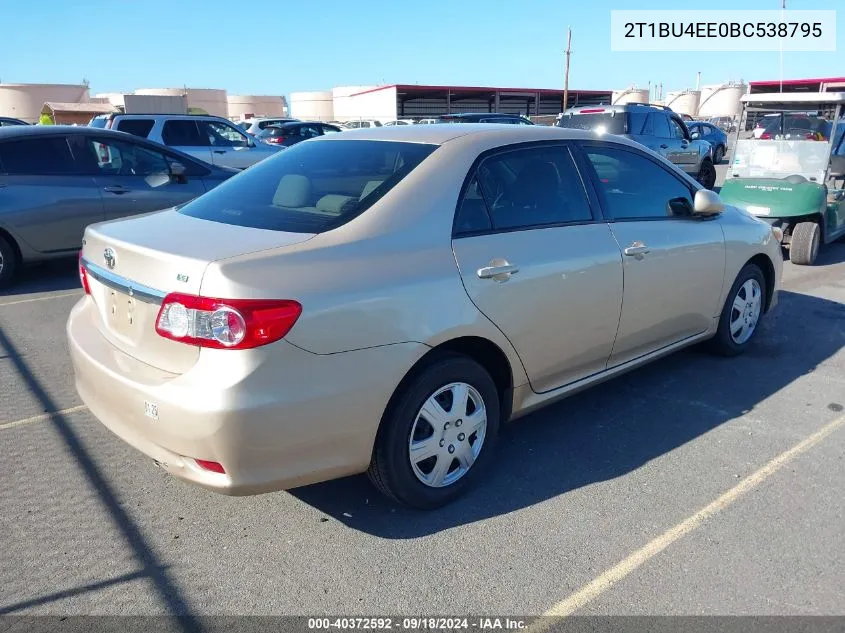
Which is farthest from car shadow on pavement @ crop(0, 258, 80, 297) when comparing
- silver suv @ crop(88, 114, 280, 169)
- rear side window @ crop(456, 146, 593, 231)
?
rear side window @ crop(456, 146, 593, 231)

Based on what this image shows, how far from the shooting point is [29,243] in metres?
7.05

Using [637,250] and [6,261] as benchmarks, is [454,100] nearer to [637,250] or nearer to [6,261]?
[6,261]

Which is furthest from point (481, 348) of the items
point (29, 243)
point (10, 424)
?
point (29, 243)

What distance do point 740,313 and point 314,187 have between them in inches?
133

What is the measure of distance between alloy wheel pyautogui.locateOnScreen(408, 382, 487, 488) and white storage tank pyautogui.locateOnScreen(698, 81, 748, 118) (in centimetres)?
7213

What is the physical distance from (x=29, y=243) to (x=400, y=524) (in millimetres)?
5747

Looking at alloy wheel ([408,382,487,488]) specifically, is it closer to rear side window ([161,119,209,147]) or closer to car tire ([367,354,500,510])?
car tire ([367,354,500,510])

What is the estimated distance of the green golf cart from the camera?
328 inches

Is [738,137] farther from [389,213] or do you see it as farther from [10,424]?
[10,424]

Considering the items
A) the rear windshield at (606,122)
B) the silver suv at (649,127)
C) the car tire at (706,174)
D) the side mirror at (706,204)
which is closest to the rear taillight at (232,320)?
the side mirror at (706,204)

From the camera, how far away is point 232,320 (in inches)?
97.6

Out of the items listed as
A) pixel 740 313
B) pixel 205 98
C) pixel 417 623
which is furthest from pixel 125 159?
pixel 205 98

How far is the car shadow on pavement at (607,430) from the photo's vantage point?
10.6 ft

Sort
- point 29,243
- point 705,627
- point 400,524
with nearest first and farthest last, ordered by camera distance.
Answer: point 705,627 < point 400,524 < point 29,243
